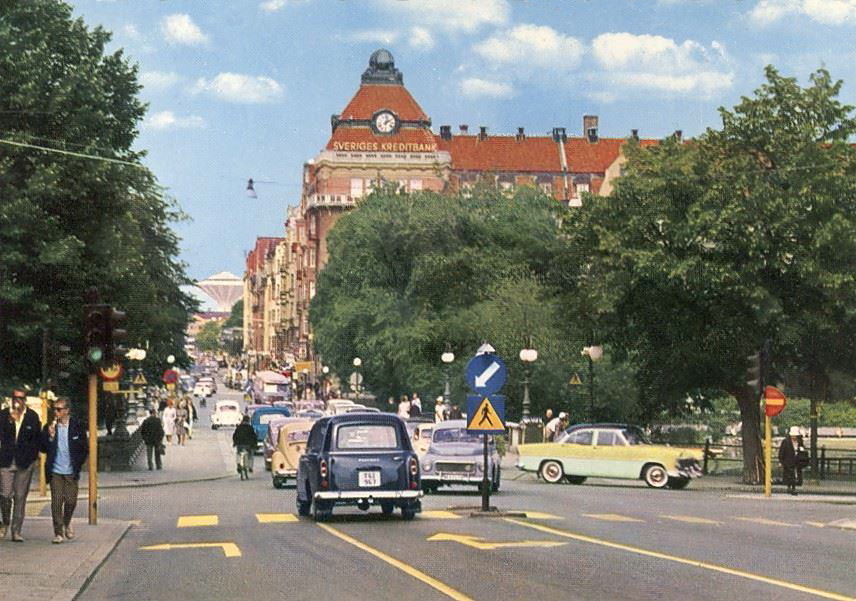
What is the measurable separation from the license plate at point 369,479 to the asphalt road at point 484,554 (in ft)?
2.06

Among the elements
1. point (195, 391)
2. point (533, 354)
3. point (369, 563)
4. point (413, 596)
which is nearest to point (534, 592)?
point (413, 596)

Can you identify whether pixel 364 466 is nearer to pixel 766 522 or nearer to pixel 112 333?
pixel 112 333

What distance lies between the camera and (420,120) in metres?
154

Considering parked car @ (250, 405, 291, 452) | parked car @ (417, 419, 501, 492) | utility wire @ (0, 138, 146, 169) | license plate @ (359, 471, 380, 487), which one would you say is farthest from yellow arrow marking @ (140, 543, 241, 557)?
parked car @ (250, 405, 291, 452)

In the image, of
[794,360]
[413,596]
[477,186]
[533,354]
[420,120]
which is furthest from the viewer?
[420,120]

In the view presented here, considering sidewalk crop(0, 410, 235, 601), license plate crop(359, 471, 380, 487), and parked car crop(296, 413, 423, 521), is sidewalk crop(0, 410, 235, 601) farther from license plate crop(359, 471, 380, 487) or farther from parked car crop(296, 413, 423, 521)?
license plate crop(359, 471, 380, 487)

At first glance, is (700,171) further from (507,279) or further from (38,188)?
(507,279)

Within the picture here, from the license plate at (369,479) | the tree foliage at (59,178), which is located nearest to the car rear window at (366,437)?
the license plate at (369,479)

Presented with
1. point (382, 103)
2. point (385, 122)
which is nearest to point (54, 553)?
point (385, 122)

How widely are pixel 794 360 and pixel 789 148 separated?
655 centimetres

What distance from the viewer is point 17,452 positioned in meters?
22.3

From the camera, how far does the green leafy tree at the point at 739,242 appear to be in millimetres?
44062

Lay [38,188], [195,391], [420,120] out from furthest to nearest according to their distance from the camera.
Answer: [195,391] < [420,120] < [38,188]

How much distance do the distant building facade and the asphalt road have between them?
110 metres
